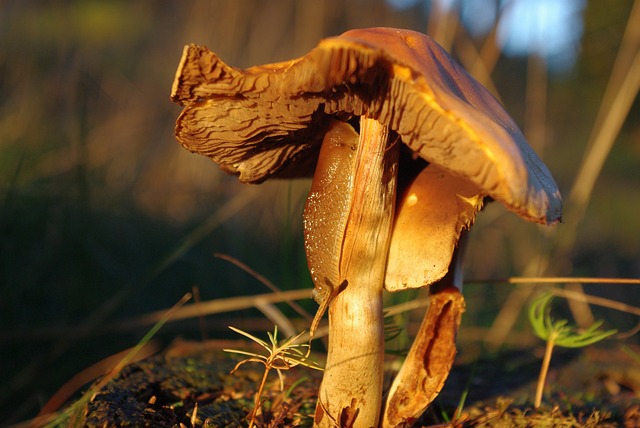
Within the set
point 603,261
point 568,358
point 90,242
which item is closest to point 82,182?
point 90,242

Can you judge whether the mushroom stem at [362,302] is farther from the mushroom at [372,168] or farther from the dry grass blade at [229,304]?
the dry grass blade at [229,304]

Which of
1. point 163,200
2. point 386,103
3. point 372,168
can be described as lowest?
point 163,200

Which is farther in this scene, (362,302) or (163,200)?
(163,200)

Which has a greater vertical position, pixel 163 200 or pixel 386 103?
pixel 386 103

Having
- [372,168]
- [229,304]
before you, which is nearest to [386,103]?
[372,168]

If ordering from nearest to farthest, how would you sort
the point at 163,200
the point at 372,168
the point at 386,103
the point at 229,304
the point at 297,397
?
the point at 386,103 → the point at 372,168 → the point at 297,397 → the point at 229,304 → the point at 163,200

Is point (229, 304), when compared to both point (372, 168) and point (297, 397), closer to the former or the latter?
point (297, 397)
